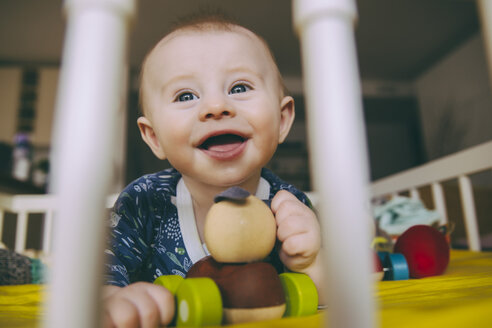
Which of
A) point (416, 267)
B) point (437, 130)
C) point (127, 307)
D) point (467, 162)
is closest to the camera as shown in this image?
point (127, 307)

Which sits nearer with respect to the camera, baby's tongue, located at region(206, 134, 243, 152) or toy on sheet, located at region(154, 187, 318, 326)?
toy on sheet, located at region(154, 187, 318, 326)

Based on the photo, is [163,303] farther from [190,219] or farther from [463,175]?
[463,175]

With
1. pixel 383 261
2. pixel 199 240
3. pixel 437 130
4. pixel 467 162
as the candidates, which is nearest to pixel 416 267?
pixel 383 261

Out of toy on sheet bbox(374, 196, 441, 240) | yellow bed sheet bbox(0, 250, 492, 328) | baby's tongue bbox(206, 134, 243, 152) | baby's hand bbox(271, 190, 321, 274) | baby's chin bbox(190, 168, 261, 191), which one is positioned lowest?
yellow bed sheet bbox(0, 250, 492, 328)

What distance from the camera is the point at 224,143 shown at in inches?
21.9

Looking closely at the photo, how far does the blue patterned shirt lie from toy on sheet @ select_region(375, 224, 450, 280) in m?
0.18

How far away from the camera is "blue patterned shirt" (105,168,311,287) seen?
23.0 inches

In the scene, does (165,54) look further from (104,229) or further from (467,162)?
(467,162)

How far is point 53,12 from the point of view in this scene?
8.05ft

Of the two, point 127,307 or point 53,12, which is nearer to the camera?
point 127,307

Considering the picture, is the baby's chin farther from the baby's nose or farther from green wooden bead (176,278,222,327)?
green wooden bead (176,278,222,327)

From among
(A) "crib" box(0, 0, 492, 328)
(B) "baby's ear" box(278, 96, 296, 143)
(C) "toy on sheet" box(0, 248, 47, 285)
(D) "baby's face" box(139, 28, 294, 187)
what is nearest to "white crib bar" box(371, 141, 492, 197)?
(B) "baby's ear" box(278, 96, 296, 143)

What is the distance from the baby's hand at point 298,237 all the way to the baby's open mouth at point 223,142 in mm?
122

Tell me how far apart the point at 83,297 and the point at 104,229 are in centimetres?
4
